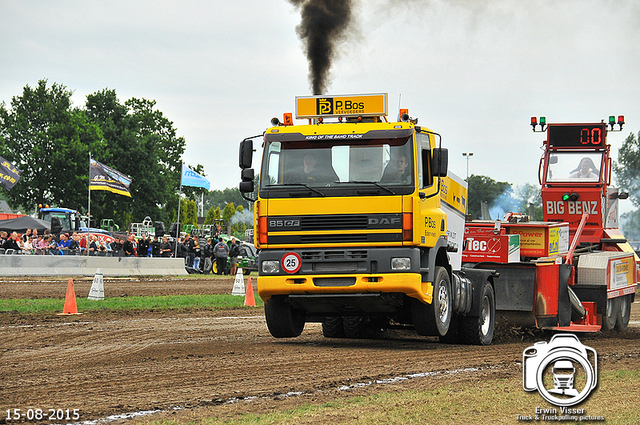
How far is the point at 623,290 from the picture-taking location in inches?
605

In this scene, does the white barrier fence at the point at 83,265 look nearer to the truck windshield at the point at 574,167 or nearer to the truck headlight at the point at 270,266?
the truck windshield at the point at 574,167

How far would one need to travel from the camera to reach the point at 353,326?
43.4ft

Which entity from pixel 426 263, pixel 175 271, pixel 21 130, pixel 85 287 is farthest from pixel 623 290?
pixel 21 130

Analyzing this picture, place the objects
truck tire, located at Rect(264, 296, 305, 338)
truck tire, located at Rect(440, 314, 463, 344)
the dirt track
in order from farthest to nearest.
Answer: truck tire, located at Rect(440, 314, 463, 344), truck tire, located at Rect(264, 296, 305, 338), the dirt track

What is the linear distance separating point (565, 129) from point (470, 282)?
6.36 meters

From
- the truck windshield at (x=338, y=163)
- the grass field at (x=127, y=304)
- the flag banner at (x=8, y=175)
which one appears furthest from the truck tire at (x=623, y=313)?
the flag banner at (x=8, y=175)

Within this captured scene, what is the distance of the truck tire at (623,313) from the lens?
15461 mm

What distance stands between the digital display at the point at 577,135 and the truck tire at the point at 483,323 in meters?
5.39

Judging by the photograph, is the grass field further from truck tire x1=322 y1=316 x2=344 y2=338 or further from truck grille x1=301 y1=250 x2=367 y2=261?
truck grille x1=301 y1=250 x2=367 y2=261

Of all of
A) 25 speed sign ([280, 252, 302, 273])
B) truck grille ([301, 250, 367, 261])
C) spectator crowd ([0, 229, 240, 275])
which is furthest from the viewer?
spectator crowd ([0, 229, 240, 275])

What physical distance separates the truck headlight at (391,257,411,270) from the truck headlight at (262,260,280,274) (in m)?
1.55

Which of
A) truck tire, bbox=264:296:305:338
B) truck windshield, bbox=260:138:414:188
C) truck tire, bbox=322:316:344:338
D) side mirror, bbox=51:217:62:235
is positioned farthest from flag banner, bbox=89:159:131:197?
truck windshield, bbox=260:138:414:188

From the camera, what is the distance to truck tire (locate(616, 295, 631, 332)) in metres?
15.5

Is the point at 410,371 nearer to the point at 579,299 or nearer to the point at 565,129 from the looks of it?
the point at 579,299
